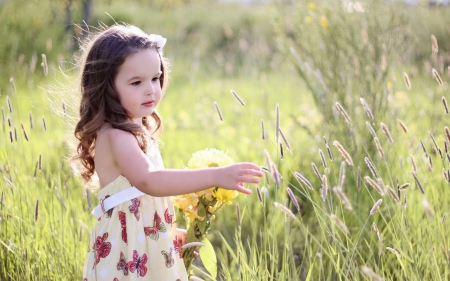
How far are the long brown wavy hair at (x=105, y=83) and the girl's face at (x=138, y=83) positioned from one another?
22mm

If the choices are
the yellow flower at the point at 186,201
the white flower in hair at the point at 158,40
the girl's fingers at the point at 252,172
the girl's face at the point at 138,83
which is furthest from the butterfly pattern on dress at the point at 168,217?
the white flower in hair at the point at 158,40

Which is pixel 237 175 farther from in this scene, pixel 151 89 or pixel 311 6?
pixel 311 6

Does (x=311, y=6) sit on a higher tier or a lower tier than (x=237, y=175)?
higher

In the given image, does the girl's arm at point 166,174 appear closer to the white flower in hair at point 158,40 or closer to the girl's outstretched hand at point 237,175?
the girl's outstretched hand at point 237,175

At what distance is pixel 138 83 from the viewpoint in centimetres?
191

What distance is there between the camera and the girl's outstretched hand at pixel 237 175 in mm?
1594

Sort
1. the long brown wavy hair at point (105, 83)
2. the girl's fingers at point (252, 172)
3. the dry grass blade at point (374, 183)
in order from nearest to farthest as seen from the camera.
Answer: the dry grass blade at point (374, 183), the girl's fingers at point (252, 172), the long brown wavy hair at point (105, 83)

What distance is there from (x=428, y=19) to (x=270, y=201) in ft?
26.3

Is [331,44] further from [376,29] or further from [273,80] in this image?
[273,80]

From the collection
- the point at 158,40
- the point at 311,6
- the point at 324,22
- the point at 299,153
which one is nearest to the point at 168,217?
the point at 158,40

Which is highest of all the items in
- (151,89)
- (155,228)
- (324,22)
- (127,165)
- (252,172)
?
(324,22)

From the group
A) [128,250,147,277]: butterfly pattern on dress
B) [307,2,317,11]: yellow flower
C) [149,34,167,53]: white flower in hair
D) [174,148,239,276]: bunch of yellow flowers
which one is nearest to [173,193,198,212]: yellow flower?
[174,148,239,276]: bunch of yellow flowers

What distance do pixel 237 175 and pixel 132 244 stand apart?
459 millimetres

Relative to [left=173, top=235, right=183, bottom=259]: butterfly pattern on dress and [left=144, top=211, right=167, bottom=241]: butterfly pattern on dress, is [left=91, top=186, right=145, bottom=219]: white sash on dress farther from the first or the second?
[left=173, top=235, right=183, bottom=259]: butterfly pattern on dress
